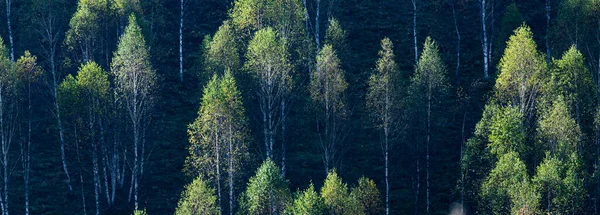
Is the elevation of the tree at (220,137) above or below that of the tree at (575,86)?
below

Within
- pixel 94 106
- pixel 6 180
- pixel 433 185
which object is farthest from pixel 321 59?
pixel 6 180

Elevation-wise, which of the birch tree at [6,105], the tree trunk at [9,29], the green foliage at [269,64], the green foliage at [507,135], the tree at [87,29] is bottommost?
the green foliage at [507,135]

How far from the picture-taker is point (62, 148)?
71.0m

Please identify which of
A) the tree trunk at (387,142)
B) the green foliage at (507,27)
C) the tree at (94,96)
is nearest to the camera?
the tree at (94,96)

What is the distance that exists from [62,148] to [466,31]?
47.9 m

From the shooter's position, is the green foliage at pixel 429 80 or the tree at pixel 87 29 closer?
the green foliage at pixel 429 80

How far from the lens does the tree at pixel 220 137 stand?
65875 mm

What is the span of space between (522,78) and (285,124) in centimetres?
2093

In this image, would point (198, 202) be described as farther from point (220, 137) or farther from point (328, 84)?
point (328, 84)

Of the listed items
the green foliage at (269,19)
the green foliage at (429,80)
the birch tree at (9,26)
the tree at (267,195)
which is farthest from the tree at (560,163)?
the birch tree at (9,26)

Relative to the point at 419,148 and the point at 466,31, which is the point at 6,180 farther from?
the point at 466,31

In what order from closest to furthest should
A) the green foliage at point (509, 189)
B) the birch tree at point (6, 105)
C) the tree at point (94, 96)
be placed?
the green foliage at point (509, 189) → the tree at point (94, 96) → the birch tree at point (6, 105)

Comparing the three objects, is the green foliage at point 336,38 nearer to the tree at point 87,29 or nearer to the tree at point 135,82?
the tree at point 135,82

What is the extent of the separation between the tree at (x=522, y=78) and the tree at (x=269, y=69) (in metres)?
18.1
